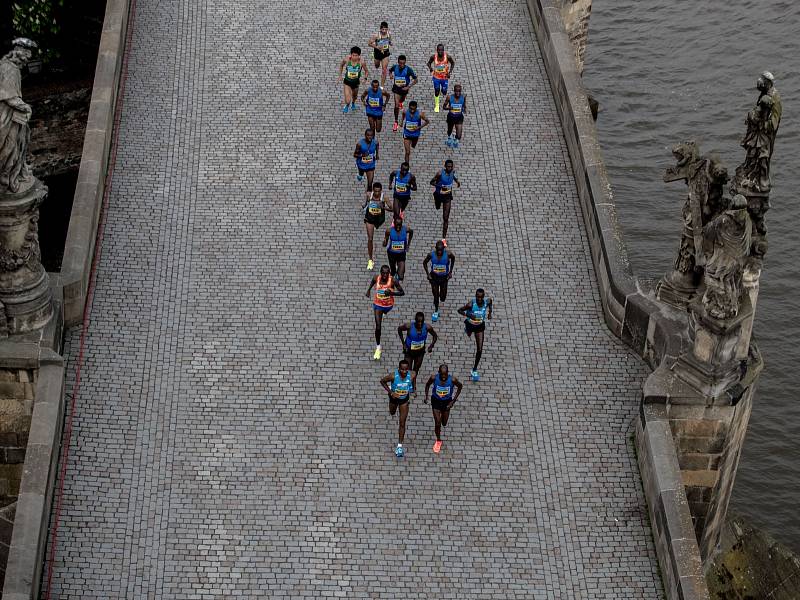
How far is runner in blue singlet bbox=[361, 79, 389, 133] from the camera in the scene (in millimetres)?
36125

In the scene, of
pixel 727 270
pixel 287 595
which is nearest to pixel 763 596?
pixel 727 270

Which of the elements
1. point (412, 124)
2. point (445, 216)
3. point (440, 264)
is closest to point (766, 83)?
point (440, 264)

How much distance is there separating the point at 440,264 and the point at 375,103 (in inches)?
210

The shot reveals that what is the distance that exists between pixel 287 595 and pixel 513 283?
8.27 metres

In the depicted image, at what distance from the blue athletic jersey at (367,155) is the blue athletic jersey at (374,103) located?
1446mm

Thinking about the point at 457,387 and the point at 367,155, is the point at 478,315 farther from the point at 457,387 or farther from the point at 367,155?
the point at 367,155

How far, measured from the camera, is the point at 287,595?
28.2 metres

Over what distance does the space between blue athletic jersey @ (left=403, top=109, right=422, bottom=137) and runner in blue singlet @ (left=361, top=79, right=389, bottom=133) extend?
0.71 metres

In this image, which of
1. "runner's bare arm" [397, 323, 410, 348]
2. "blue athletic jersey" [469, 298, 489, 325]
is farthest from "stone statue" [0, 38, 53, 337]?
"blue athletic jersey" [469, 298, 489, 325]

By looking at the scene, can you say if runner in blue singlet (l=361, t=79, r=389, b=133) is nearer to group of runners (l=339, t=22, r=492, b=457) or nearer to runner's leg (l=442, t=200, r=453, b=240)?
group of runners (l=339, t=22, r=492, b=457)

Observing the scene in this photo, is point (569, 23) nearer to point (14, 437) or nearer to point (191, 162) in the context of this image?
point (191, 162)

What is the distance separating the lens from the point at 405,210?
1393 inches

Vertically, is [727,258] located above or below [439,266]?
above

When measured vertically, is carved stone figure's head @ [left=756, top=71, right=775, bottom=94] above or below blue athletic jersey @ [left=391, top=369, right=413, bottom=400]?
above
